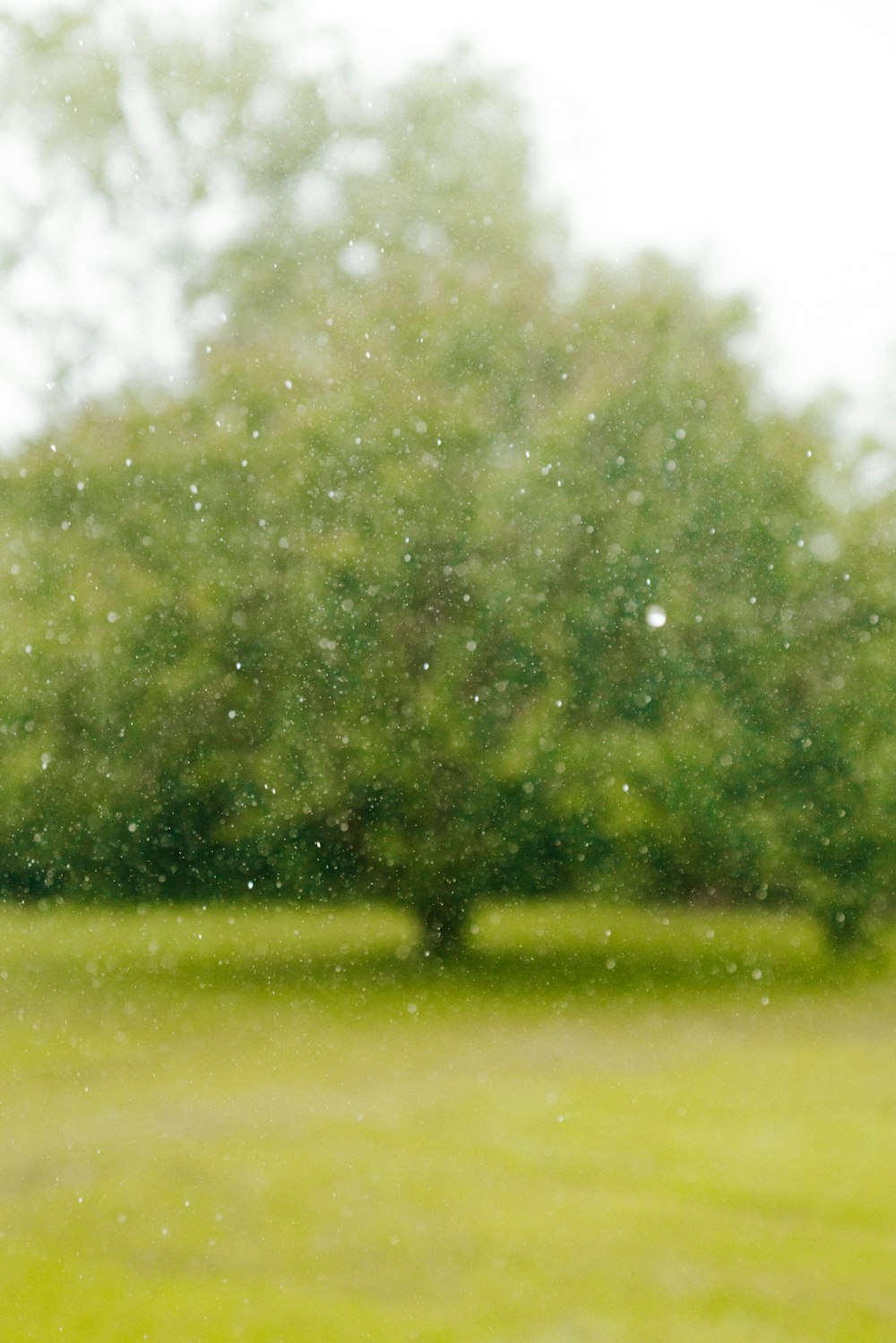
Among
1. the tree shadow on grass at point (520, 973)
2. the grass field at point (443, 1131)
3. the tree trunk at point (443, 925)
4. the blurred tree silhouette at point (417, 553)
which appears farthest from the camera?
the tree trunk at point (443, 925)

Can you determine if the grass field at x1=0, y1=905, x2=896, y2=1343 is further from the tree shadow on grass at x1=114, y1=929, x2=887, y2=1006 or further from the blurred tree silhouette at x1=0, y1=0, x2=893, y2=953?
the blurred tree silhouette at x1=0, y1=0, x2=893, y2=953

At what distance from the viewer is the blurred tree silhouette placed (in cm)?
416

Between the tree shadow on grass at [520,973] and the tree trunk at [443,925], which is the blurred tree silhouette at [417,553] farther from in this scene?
the tree shadow on grass at [520,973]

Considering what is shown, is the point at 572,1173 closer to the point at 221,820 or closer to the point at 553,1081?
the point at 553,1081

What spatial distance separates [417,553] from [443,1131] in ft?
6.41

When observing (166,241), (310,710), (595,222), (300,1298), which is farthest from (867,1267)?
(166,241)

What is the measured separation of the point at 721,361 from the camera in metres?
4.53

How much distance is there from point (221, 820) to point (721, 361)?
7.72ft

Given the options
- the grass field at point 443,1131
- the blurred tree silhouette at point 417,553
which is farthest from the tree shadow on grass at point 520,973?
the blurred tree silhouette at point 417,553

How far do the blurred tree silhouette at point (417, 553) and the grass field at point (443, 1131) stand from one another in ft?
1.47

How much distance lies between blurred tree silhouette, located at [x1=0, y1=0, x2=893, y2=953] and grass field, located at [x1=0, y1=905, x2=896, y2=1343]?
448 millimetres

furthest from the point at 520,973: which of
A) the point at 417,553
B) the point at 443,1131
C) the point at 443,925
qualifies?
the point at 443,1131

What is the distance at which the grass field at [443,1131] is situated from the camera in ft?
5.98

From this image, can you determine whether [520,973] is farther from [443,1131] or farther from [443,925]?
[443,1131]
